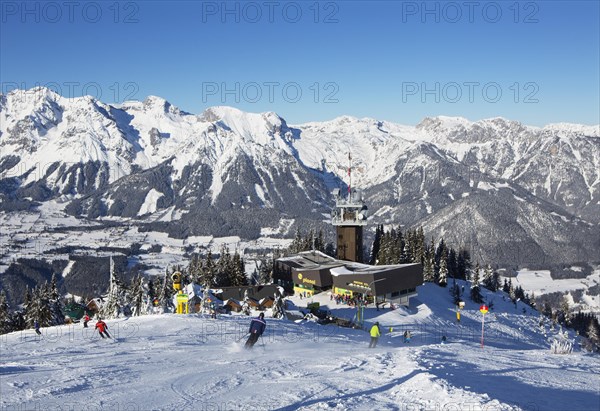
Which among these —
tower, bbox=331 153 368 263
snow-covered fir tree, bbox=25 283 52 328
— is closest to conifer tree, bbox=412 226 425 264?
tower, bbox=331 153 368 263

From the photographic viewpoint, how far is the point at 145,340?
90.3 feet

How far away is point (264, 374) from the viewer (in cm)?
1959

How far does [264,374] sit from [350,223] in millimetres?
72478

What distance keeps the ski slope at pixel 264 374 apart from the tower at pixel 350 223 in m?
58.7

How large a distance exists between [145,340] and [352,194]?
67.9 meters

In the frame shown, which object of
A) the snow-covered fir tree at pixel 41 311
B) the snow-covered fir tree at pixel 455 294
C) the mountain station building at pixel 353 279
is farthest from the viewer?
the snow-covered fir tree at pixel 455 294

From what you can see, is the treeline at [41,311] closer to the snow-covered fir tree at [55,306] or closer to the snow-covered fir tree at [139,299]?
the snow-covered fir tree at [55,306]

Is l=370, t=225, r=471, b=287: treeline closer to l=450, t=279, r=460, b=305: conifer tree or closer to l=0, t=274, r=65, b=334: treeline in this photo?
l=450, t=279, r=460, b=305: conifer tree

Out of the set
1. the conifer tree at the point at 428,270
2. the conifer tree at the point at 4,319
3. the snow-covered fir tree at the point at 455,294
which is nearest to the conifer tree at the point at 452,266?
the conifer tree at the point at 428,270

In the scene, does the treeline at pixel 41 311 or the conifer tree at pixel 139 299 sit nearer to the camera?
the conifer tree at pixel 139 299

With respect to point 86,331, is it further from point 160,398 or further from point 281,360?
point 160,398

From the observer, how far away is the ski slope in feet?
52.5

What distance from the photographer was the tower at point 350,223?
9138 cm

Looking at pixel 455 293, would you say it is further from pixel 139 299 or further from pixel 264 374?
pixel 264 374
